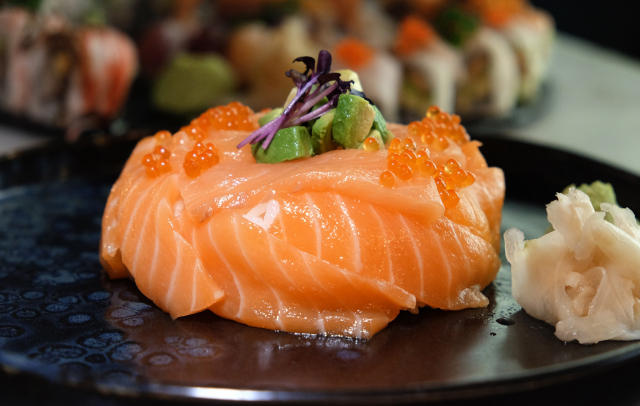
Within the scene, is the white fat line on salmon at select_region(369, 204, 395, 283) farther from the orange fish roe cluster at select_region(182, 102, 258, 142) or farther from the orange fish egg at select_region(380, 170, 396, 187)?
the orange fish roe cluster at select_region(182, 102, 258, 142)

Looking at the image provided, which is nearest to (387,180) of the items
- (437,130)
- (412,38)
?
(437,130)

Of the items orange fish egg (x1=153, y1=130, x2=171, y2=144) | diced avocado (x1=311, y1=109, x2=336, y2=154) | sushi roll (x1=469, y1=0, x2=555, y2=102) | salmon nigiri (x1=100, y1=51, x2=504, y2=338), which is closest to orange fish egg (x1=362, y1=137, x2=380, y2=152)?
salmon nigiri (x1=100, y1=51, x2=504, y2=338)

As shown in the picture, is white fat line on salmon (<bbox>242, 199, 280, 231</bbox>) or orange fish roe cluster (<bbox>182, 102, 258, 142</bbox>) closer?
white fat line on salmon (<bbox>242, 199, 280, 231</bbox>)

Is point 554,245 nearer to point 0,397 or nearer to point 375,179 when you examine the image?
point 375,179

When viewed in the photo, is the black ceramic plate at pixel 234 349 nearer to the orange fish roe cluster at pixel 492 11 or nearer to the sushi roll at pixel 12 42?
the sushi roll at pixel 12 42

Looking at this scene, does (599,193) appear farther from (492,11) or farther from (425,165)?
(492,11)
